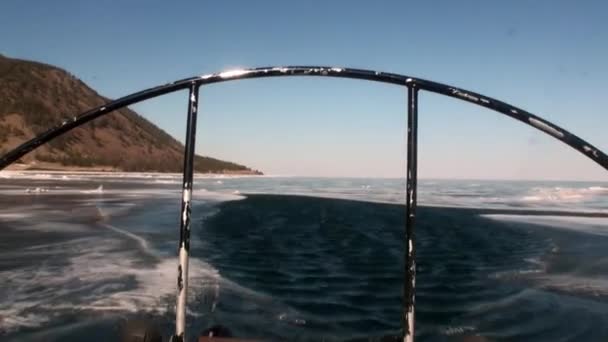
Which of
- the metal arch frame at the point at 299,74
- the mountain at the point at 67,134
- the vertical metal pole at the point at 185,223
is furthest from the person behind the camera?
the mountain at the point at 67,134

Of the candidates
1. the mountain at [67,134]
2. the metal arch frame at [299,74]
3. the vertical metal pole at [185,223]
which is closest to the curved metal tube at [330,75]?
the metal arch frame at [299,74]

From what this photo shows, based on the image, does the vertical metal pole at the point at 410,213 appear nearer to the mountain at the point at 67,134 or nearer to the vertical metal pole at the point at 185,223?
the vertical metal pole at the point at 185,223

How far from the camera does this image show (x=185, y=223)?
179 cm

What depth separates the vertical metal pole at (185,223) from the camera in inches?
69.9

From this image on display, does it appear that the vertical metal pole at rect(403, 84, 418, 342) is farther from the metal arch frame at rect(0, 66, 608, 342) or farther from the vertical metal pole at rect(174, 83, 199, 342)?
the vertical metal pole at rect(174, 83, 199, 342)

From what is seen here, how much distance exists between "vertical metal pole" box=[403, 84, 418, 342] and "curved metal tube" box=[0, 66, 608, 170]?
0.31 ft

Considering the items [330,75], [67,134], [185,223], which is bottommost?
[185,223]

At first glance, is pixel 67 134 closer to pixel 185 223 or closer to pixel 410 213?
pixel 185 223

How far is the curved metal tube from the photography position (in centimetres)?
154

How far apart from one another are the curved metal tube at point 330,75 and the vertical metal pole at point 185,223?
0.11m

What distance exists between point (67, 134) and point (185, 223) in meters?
98.9

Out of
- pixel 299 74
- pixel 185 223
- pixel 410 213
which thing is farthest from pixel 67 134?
pixel 410 213

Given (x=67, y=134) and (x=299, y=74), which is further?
(x=67, y=134)

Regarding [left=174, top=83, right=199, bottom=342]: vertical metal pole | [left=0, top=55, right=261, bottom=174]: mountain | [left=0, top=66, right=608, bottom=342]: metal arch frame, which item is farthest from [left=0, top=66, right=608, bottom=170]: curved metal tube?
[left=0, top=55, right=261, bottom=174]: mountain
